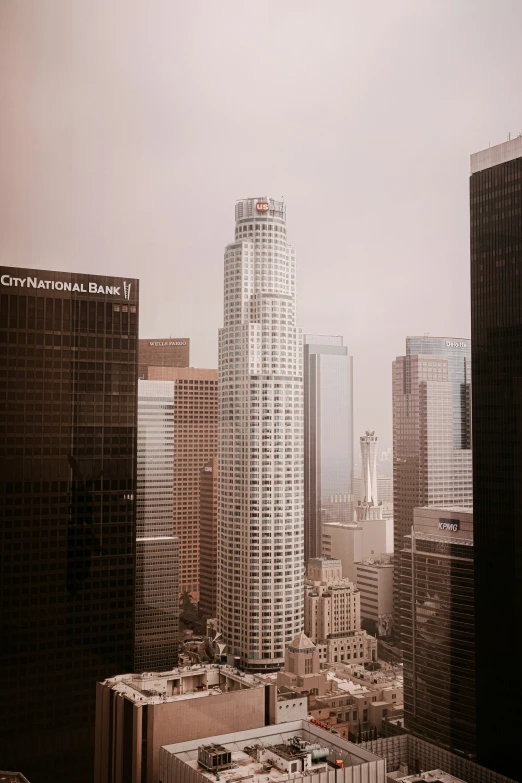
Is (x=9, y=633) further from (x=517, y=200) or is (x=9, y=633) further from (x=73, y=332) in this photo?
(x=517, y=200)

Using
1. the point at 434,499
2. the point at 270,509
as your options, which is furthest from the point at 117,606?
the point at 434,499

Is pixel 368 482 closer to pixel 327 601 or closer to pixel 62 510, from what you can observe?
pixel 327 601

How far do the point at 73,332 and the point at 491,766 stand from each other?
3959 millimetres

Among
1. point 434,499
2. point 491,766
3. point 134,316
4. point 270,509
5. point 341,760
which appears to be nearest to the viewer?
point 341,760

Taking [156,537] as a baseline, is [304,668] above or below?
below

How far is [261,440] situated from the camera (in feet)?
13.3

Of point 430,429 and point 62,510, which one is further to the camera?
point 430,429

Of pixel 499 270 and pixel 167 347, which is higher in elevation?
pixel 499 270

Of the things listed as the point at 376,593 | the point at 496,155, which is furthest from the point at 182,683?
the point at 496,155

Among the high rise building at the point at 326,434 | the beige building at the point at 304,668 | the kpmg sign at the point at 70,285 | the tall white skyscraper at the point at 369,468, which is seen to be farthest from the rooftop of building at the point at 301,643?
the kpmg sign at the point at 70,285

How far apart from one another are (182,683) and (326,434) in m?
1.65

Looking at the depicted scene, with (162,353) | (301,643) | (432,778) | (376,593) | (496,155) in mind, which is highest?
(496,155)

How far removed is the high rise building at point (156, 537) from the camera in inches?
135

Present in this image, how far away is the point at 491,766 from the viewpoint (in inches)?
180
